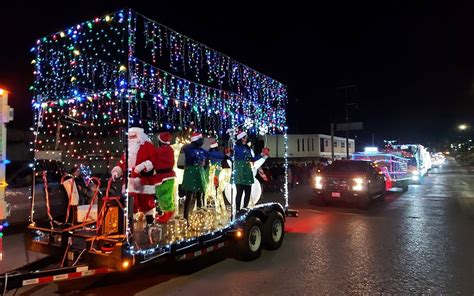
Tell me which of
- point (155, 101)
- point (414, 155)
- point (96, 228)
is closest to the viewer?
point (96, 228)

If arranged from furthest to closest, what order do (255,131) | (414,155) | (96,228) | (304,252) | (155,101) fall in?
(414,155) → (255,131) → (304,252) → (155,101) → (96,228)

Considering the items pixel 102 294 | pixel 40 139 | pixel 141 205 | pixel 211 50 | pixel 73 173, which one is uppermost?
pixel 211 50

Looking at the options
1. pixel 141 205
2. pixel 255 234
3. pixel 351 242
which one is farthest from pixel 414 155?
pixel 141 205

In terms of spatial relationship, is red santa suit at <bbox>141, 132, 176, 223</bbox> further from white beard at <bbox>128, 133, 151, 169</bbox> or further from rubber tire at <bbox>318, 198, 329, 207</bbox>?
rubber tire at <bbox>318, 198, 329, 207</bbox>

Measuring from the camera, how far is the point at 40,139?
6809 millimetres

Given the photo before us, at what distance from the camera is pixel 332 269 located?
685cm

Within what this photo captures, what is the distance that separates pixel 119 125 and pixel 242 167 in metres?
2.79

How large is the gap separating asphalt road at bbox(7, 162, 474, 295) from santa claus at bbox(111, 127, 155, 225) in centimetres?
116

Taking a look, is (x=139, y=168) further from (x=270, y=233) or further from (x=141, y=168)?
(x=270, y=233)

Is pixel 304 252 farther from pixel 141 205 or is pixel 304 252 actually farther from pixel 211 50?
pixel 211 50

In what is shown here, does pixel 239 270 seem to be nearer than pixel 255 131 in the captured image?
Yes

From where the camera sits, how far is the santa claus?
6.42 m

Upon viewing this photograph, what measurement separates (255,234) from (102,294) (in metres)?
2.99

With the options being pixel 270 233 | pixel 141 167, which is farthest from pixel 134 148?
pixel 270 233
